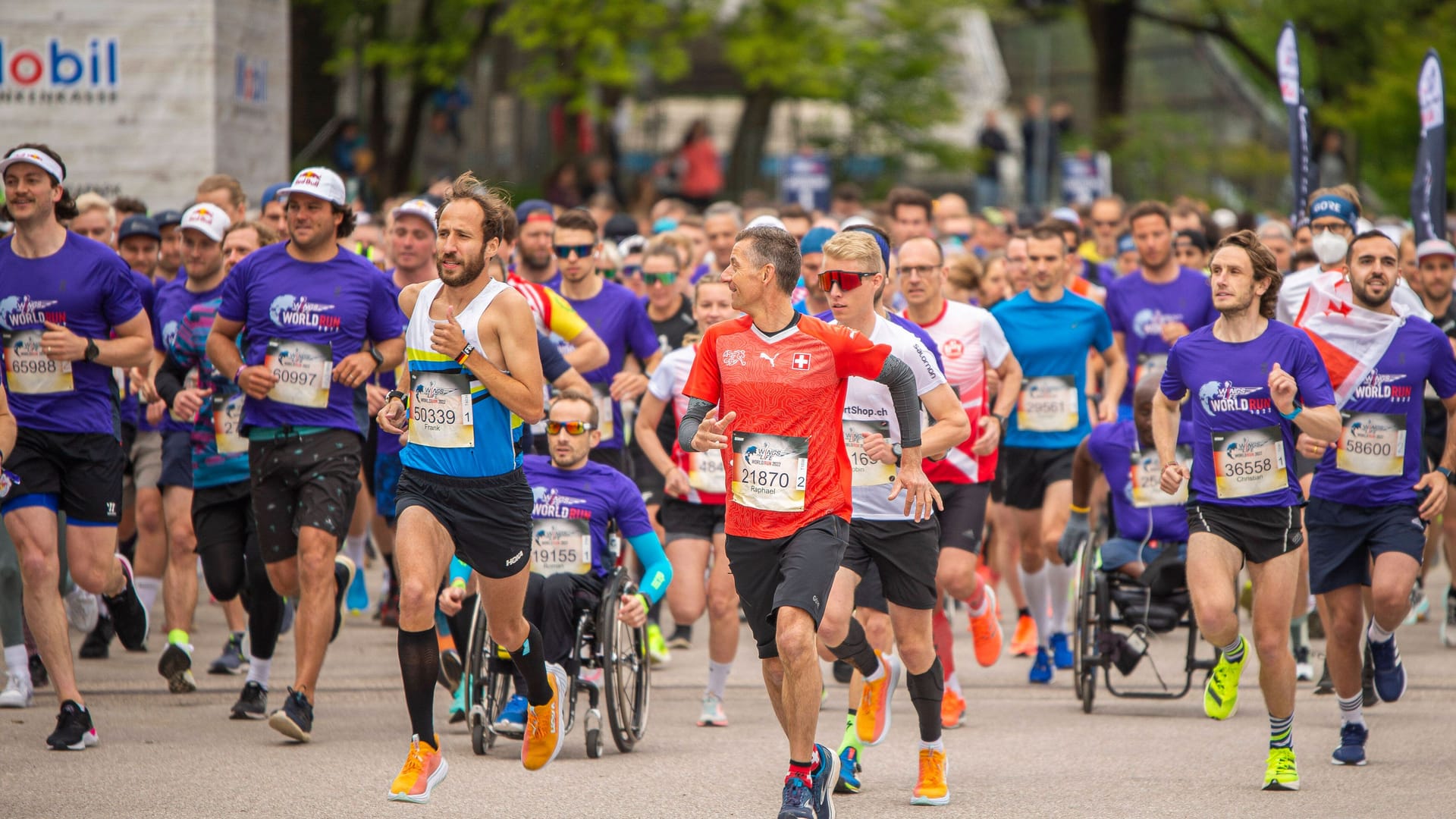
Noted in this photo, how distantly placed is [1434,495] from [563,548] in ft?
12.4

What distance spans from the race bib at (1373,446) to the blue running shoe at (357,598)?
6294 millimetres

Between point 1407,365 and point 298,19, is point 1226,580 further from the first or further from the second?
point 298,19

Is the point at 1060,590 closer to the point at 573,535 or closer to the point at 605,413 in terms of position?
the point at 605,413

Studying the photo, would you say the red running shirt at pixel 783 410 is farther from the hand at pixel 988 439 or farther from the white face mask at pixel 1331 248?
the white face mask at pixel 1331 248

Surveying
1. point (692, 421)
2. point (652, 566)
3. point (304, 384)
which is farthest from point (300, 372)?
point (692, 421)

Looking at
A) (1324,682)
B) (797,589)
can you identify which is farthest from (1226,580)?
(1324,682)

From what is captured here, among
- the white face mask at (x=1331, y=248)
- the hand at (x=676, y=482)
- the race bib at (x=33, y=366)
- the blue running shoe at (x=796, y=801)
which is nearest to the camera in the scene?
the blue running shoe at (x=796, y=801)

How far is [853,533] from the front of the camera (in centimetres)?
734

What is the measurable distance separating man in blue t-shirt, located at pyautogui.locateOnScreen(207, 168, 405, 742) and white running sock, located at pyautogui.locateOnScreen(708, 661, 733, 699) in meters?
1.77

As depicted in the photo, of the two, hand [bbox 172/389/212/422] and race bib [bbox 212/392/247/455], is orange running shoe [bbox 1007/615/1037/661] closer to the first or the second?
race bib [bbox 212/392/247/455]

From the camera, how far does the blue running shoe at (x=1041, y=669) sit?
1019cm

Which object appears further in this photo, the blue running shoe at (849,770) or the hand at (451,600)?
the hand at (451,600)

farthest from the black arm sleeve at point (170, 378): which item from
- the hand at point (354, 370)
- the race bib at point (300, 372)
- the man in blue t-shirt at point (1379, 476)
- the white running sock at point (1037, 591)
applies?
the man in blue t-shirt at point (1379, 476)

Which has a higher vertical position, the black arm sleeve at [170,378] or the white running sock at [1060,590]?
the black arm sleeve at [170,378]
